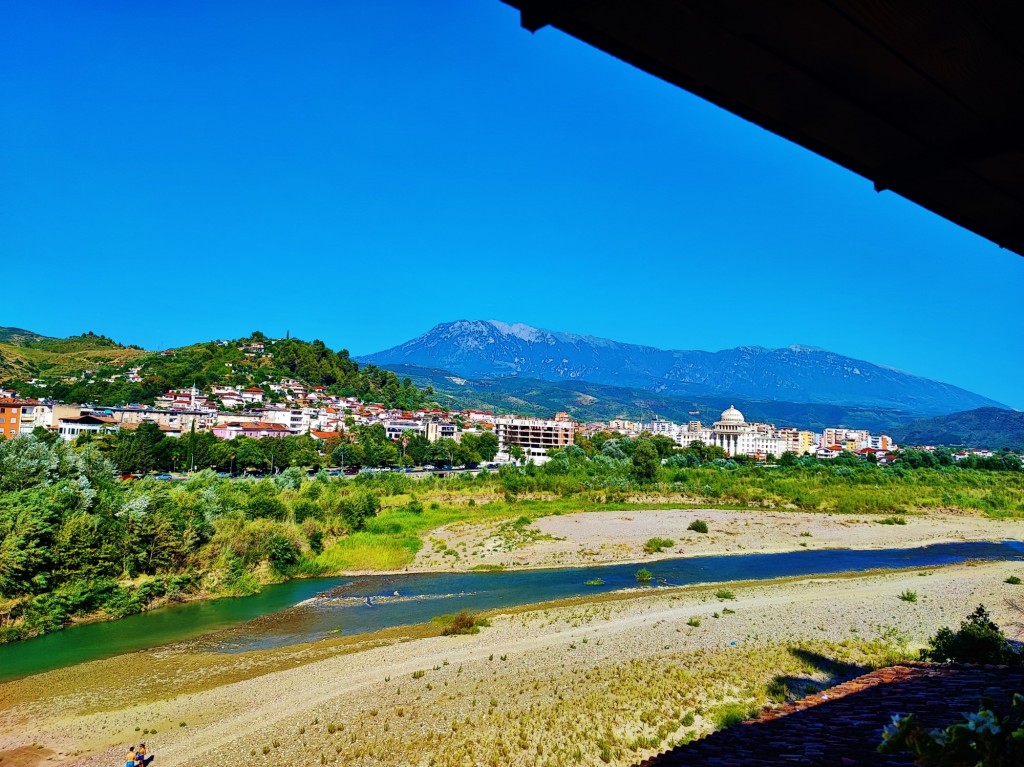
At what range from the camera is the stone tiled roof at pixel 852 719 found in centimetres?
508

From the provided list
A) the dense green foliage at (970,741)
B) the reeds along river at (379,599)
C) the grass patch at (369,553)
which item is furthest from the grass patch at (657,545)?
the dense green foliage at (970,741)

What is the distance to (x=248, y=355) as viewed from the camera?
11669cm

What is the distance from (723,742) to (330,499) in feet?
100

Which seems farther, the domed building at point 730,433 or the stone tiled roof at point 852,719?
the domed building at point 730,433

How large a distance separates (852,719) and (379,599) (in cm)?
1825

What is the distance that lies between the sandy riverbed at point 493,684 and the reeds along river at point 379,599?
1.33 meters

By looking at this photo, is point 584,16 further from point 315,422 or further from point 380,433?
point 315,422

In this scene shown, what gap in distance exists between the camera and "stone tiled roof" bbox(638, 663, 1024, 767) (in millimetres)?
5082

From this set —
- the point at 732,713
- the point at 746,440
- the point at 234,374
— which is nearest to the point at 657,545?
the point at 732,713

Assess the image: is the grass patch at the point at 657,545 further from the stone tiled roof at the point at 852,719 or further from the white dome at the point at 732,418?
the white dome at the point at 732,418

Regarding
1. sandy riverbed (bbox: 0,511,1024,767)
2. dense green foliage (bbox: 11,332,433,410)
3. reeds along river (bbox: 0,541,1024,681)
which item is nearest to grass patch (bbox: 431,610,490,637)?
sandy riverbed (bbox: 0,511,1024,767)

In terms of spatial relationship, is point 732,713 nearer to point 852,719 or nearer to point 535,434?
point 852,719

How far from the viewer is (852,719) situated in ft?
21.2

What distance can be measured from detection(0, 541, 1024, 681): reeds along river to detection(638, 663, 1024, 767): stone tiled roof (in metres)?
13.8
